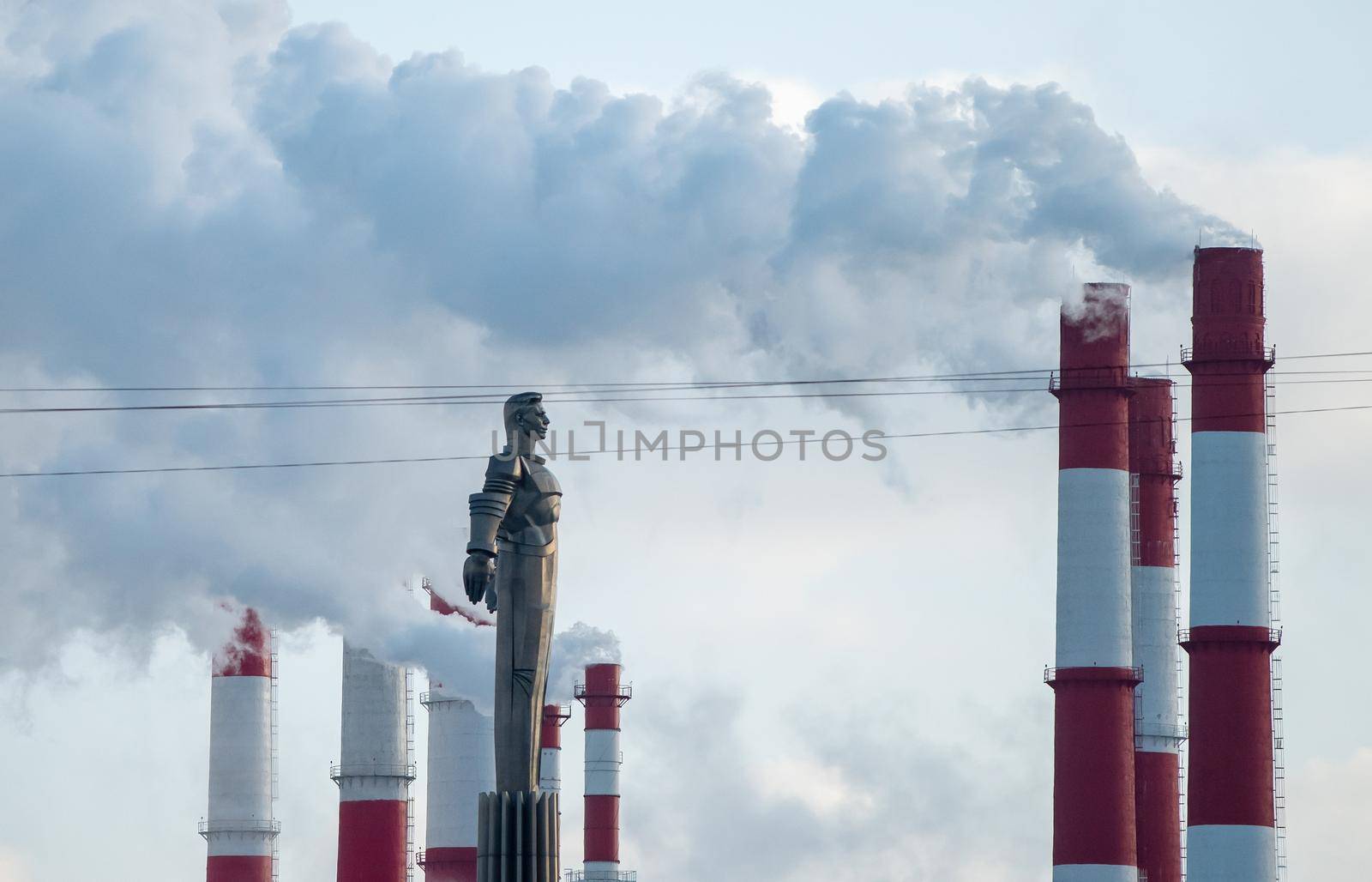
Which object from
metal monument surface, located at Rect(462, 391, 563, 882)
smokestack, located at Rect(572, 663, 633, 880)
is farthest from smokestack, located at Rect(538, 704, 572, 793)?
metal monument surface, located at Rect(462, 391, 563, 882)

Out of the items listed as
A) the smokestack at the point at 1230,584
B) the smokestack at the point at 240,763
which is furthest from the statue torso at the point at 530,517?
the smokestack at the point at 240,763

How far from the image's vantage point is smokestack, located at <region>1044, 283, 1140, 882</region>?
46.5 meters

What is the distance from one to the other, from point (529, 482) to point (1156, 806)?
27812mm

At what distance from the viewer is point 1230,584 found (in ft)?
151

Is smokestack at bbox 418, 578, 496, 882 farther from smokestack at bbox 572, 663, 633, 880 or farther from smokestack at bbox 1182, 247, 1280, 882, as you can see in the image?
smokestack at bbox 1182, 247, 1280, 882

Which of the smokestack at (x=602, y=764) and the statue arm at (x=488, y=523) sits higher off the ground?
the statue arm at (x=488, y=523)

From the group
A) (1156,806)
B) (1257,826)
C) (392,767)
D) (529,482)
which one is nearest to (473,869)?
(392,767)

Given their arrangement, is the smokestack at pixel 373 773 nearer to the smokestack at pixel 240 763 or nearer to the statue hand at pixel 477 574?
the smokestack at pixel 240 763

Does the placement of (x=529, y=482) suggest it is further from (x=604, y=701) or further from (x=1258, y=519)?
(x=604, y=701)

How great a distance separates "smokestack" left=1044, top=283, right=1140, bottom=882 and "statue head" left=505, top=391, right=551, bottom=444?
837 inches

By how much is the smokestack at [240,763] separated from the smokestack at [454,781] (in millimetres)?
4273

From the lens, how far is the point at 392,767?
59531 mm

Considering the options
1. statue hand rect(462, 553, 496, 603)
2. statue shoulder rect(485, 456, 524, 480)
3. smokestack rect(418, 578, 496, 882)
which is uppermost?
statue shoulder rect(485, 456, 524, 480)

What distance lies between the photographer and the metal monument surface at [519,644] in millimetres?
26422
